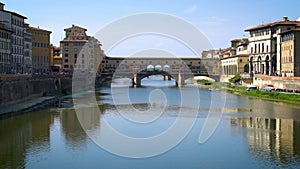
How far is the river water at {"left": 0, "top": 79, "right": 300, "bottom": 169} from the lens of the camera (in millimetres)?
13828

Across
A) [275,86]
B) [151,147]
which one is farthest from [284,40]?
[151,147]

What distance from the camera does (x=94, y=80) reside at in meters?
57.6

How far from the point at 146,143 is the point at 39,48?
3678cm

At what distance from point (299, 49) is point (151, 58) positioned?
3387cm

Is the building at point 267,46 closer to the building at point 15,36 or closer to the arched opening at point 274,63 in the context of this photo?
the arched opening at point 274,63

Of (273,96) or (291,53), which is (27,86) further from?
(291,53)

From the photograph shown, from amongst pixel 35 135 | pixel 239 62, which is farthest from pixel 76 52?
pixel 35 135

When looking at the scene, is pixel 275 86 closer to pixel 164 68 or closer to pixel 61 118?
pixel 61 118

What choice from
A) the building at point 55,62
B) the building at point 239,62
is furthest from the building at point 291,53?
the building at point 55,62

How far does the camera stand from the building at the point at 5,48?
34188mm

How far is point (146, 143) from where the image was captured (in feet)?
56.3

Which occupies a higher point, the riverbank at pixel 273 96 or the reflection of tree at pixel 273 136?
the riverbank at pixel 273 96

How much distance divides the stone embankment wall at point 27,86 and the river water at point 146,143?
7.73ft

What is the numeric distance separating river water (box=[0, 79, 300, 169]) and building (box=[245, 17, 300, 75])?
758 inches
